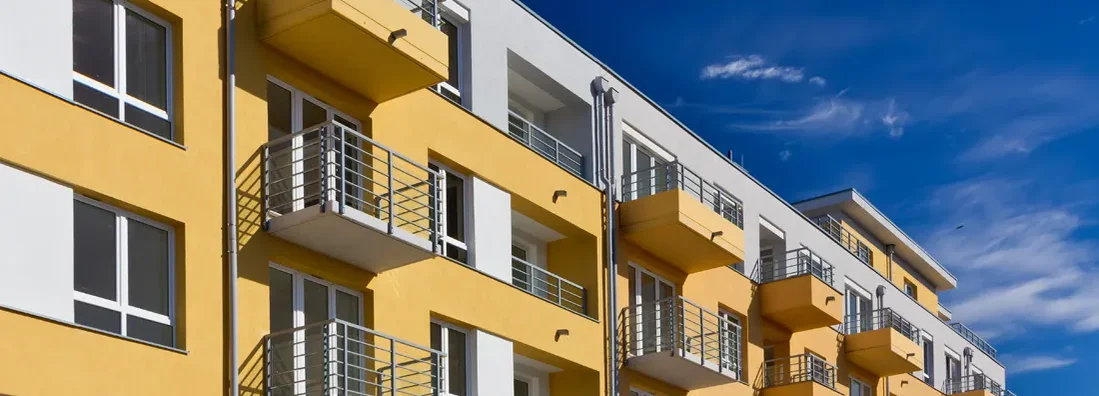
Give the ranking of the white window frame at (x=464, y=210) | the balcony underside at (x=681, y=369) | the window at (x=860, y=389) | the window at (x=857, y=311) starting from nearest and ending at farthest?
the white window frame at (x=464, y=210) < the balcony underside at (x=681, y=369) < the window at (x=860, y=389) < the window at (x=857, y=311)

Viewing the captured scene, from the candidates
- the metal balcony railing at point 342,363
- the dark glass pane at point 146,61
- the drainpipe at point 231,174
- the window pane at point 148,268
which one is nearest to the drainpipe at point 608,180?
the metal balcony railing at point 342,363

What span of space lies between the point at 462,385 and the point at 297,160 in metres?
5.34

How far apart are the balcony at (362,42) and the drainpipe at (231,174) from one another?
65cm

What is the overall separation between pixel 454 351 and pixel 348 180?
3.25 metres

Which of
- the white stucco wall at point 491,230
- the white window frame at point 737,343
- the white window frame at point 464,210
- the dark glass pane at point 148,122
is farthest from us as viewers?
the white window frame at point 737,343

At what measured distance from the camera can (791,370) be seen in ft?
103

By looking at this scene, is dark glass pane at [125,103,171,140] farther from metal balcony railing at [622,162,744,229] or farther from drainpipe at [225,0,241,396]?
metal balcony railing at [622,162,744,229]

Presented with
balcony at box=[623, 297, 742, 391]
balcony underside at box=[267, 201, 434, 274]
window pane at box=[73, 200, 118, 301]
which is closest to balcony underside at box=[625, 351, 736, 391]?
balcony at box=[623, 297, 742, 391]

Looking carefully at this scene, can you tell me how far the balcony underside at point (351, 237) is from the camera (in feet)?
55.7

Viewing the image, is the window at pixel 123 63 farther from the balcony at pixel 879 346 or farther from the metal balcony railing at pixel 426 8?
the balcony at pixel 879 346

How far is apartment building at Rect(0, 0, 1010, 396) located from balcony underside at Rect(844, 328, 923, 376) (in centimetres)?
446

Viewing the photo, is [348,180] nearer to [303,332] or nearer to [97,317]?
[303,332]

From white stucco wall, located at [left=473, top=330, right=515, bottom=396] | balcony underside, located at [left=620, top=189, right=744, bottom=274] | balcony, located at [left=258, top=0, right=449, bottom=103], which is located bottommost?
white stucco wall, located at [left=473, top=330, right=515, bottom=396]

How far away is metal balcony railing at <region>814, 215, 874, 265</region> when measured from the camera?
3947 cm
